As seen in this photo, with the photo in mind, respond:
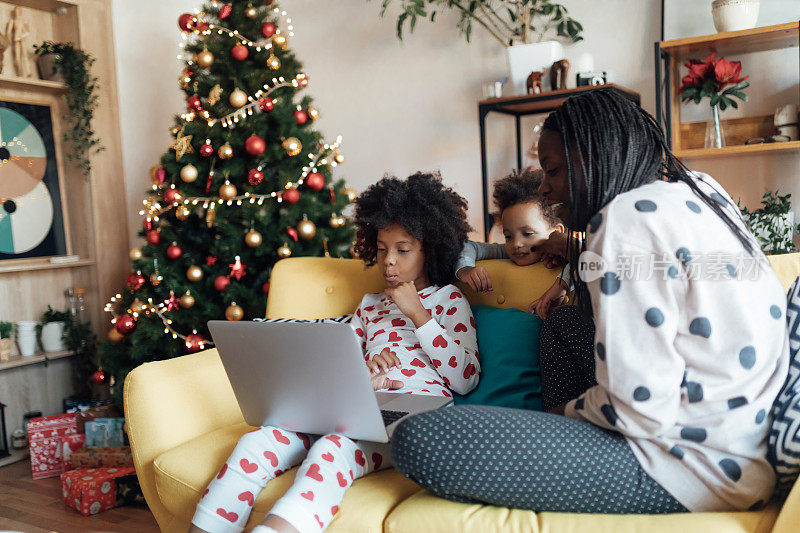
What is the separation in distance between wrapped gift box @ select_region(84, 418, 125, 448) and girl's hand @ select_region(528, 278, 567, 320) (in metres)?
1.74

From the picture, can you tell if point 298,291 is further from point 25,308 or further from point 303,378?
point 25,308

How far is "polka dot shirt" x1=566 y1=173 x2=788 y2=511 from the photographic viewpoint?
97cm

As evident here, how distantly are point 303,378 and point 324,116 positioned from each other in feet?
7.00

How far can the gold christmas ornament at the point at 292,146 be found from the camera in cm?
238

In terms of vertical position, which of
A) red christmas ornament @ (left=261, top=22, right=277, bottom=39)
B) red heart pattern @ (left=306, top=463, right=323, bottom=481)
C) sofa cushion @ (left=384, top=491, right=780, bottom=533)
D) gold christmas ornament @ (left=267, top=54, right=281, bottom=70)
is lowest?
sofa cushion @ (left=384, top=491, right=780, bottom=533)

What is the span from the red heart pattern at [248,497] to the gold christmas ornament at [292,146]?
1.37 metres

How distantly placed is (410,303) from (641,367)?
0.70 metres

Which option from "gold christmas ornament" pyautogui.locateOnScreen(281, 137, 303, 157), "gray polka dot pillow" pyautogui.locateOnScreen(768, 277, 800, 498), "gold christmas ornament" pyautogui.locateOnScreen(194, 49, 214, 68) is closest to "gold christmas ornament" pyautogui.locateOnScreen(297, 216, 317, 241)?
"gold christmas ornament" pyautogui.locateOnScreen(281, 137, 303, 157)

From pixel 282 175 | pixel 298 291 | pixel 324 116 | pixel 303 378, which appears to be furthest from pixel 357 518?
pixel 324 116

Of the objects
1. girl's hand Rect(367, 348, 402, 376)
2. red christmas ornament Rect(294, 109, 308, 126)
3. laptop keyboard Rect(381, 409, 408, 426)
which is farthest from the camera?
red christmas ornament Rect(294, 109, 308, 126)

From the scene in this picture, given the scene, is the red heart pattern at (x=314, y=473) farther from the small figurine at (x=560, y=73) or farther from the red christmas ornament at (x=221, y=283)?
the small figurine at (x=560, y=73)

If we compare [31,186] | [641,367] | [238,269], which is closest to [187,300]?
[238,269]

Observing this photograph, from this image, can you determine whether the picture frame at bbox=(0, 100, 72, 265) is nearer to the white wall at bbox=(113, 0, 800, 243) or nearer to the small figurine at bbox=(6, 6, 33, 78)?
the small figurine at bbox=(6, 6, 33, 78)

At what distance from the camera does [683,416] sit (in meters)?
1.01
